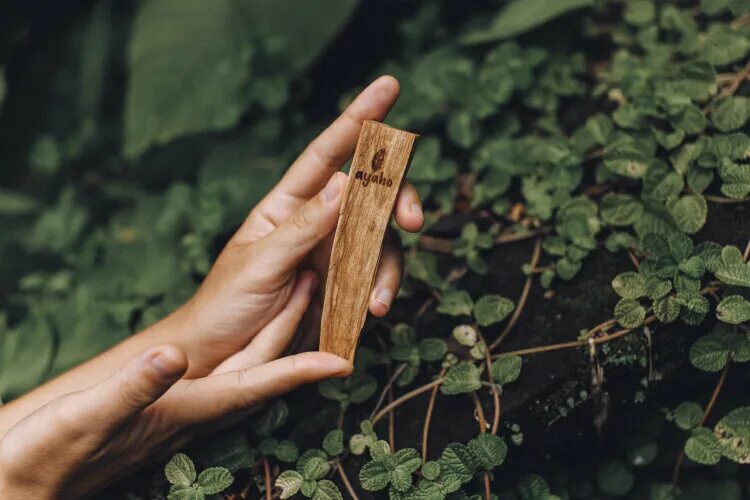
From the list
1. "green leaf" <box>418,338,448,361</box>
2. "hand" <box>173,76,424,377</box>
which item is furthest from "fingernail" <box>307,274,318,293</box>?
"green leaf" <box>418,338,448,361</box>

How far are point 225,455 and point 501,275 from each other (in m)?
0.63

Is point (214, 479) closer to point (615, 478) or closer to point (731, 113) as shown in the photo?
point (615, 478)

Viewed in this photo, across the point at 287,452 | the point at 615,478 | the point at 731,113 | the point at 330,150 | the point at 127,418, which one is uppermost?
the point at 330,150

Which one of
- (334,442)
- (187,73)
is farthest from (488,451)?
(187,73)

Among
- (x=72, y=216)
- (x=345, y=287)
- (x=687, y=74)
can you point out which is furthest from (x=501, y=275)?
(x=72, y=216)

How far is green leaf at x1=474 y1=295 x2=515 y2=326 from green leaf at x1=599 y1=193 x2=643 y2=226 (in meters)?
0.26

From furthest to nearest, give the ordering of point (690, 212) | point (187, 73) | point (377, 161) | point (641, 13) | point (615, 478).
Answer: point (187, 73), point (641, 13), point (615, 478), point (690, 212), point (377, 161)

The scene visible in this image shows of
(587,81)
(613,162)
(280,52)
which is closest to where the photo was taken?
(613,162)

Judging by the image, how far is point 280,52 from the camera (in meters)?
1.87

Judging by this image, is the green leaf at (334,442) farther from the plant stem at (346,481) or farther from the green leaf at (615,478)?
the green leaf at (615,478)

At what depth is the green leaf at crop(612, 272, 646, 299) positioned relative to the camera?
4.03 feet

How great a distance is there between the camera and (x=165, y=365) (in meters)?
0.97

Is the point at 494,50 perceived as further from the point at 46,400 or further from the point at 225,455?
the point at 46,400

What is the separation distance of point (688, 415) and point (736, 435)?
0.31ft
